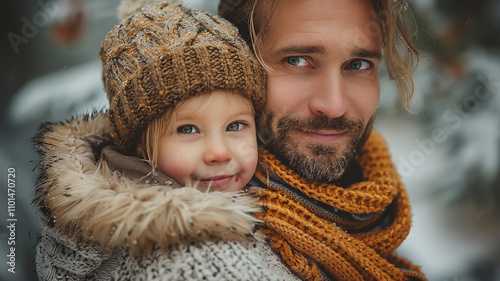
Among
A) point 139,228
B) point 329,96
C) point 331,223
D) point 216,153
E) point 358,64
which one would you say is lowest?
point 331,223

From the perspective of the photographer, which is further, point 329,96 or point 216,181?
point 329,96

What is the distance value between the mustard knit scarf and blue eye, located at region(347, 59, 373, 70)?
1.33ft

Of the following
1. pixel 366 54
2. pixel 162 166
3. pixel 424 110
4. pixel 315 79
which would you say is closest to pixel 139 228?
pixel 162 166

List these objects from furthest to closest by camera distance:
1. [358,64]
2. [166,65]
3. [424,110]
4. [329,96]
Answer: [424,110]
[358,64]
[329,96]
[166,65]

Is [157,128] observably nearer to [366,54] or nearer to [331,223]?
[331,223]

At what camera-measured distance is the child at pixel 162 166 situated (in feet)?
3.14

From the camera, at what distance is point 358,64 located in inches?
60.0

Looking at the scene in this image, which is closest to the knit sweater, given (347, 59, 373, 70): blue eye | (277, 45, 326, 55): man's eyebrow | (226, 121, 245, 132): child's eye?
(226, 121, 245, 132): child's eye

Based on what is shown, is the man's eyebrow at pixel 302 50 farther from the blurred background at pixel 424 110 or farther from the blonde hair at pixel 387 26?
the blurred background at pixel 424 110

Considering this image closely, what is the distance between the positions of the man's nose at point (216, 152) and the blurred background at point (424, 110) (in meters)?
0.95

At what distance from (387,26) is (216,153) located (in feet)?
3.01

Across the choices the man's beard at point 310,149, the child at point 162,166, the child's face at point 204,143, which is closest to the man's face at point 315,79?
the man's beard at point 310,149

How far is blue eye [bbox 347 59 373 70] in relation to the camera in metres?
1.51

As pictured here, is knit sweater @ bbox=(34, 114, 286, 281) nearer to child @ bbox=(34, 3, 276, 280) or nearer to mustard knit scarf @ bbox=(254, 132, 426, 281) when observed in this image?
child @ bbox=(34, 3, 276, 280)
